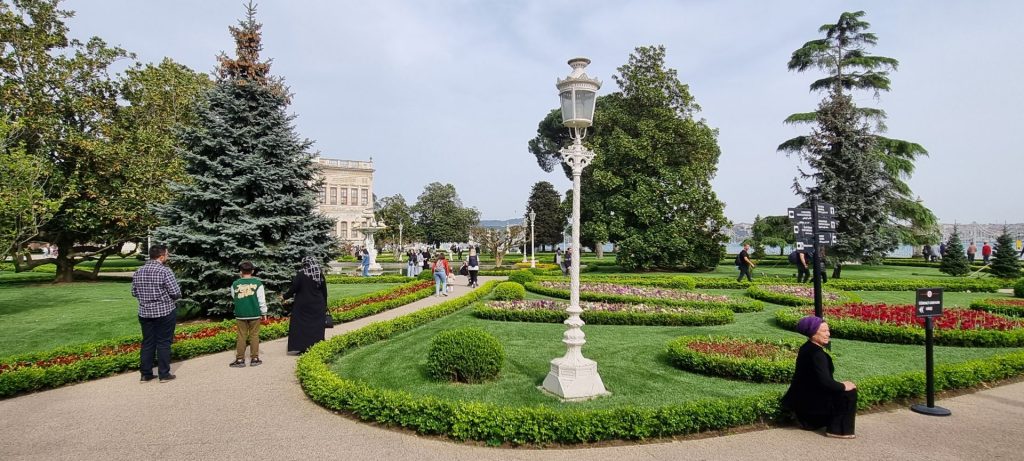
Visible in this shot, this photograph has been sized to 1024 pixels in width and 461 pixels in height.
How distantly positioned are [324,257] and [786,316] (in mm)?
10410

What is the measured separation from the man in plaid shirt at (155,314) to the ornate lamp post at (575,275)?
5.11 m

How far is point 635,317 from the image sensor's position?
11.5 meters

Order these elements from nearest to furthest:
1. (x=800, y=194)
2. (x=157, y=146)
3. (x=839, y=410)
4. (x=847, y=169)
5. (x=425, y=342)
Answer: (x=839, y=410) < (x=425, y=342) < (x=157, y=146) < (x=847, y=169) < (x=800, y=194)

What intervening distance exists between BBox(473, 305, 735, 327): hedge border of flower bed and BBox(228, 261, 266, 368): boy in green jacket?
17.7 feet

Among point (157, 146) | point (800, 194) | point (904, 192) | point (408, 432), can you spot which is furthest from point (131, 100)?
point (904, 192)

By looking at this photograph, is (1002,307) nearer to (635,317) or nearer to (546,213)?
(635,317)

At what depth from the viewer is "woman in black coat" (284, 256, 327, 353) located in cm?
854

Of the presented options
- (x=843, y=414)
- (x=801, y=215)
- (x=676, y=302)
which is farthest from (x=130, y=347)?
(x=676, y=302)

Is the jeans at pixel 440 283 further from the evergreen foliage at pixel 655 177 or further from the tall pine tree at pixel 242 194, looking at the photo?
the evergreen foliage at pixel 655 177

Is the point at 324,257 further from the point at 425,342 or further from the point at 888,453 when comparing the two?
the point at 888,453

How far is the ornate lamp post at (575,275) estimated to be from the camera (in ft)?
19.9

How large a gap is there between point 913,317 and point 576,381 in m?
8.35

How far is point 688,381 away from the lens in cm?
688

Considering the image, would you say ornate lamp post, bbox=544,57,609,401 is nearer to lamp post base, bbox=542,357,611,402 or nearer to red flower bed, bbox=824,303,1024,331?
lamp post base, bbox=542,357,611,402
